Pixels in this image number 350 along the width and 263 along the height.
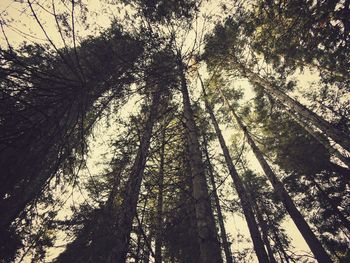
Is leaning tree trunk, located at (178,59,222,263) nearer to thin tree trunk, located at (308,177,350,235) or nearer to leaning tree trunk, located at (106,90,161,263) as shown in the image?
leaning tree trunk, located at (106,90,161,263)

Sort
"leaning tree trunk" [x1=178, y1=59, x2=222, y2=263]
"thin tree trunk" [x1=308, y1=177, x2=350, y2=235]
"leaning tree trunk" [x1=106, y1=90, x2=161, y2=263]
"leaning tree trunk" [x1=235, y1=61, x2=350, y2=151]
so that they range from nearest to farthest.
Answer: "leaning tree trunk" [x1=106, y1=90, x2=161, y2=263] < "leaning tree trunk" [x1=178, y1=59, x2=222, y2=263] < "leaning tree trunk" [x1=235, y1=61, x2=350, y2=151] < "thin tree trunk" [x1=308, y1=177, x2=350, y2=235]

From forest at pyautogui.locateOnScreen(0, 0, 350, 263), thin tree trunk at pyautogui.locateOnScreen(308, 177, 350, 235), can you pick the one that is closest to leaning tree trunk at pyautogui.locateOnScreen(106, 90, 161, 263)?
forest at pyautogui.locateOnScreen(0, 0, 350, 263)

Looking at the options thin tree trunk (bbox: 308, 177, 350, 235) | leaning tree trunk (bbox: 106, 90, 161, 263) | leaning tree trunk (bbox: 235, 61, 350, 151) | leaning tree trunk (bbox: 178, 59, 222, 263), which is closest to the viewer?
leaning tree trunk (bbox: 106, 90, 161, 263)

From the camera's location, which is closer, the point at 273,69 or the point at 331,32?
the point at 331,32

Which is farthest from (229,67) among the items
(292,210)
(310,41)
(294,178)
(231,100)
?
(294,178)

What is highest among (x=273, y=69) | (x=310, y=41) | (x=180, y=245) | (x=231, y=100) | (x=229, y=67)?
(x=231, y=100)

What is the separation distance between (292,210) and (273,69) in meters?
6.57

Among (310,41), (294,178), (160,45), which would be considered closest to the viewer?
(160,45)

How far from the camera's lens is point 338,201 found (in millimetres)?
13383

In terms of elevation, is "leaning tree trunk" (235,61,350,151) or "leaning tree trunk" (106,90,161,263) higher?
"leaning tree trunk" (235,61,350,151)

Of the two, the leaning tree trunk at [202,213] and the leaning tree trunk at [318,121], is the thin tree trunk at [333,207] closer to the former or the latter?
the leaning tree trunk at [318,121]

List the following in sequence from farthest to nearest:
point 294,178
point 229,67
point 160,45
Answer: point 294,178
point 229,67
point 160,45

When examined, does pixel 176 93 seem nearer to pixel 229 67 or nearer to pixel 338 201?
pixel 229 67

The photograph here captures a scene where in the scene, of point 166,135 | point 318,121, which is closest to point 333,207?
point 318,121
